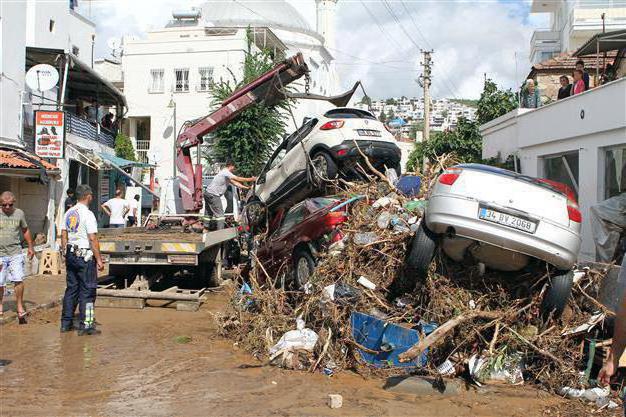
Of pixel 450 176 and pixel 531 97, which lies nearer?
pixel 450 176

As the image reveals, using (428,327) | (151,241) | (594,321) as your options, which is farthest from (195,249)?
(594,321)

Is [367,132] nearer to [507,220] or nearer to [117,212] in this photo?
[507,220]

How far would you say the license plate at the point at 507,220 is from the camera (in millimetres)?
5719

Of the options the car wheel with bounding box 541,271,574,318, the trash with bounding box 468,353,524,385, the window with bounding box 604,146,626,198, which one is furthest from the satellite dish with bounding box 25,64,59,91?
the car wheel with bounding box 541,271,574,318

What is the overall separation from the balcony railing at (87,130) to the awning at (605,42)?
50.5ft

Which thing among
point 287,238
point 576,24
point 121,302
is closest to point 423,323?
point 287,238

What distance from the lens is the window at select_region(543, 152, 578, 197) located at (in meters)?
13.2

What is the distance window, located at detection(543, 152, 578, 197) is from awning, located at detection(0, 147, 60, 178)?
12.4 m

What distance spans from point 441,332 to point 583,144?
28.3 ft

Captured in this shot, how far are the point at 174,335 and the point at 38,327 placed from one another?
2001 millimetres

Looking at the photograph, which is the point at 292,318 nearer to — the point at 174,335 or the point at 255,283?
the point at 255,283

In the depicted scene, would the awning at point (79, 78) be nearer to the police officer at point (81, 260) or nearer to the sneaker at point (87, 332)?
the police officer at point (81, 260)

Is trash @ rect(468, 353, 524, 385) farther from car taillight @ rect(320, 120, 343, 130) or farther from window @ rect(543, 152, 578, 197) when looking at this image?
window @ rect(543, 152, 578, 197)

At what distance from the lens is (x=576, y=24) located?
37344 millimetres
